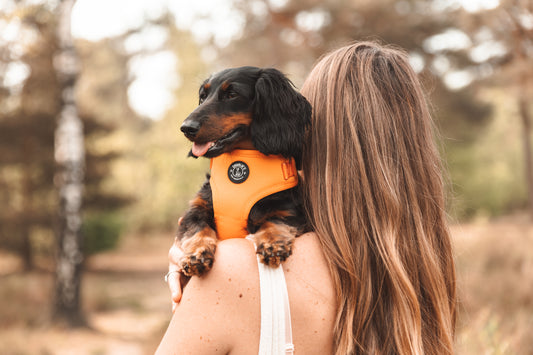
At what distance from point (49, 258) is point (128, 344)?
4787 mm

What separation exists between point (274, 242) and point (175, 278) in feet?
1.20

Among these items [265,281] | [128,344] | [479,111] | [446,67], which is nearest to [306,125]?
[265,281]

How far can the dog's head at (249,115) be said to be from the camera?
1892 millimetres

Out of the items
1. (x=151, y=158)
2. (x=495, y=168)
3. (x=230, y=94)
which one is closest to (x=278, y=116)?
(x=230, y=94)

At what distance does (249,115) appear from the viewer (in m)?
2.15

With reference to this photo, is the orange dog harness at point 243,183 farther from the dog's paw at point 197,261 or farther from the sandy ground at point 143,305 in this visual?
the sandy ground at point 143,305

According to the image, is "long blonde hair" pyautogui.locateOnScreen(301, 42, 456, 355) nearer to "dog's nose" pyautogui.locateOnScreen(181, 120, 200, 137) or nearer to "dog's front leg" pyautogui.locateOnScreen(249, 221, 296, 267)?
"dog's front leg" pyautogui.locateOnScreen(249, 221, 296, 267)

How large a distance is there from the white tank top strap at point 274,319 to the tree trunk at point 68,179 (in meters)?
7.26

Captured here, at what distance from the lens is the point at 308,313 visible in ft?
4.29

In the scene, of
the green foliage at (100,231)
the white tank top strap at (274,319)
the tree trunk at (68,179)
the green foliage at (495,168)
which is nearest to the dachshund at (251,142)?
the white tank top strap at (274,319)

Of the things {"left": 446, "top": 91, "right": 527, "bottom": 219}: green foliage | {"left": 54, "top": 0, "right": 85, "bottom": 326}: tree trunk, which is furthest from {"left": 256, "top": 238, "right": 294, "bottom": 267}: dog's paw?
{"left": 446, "top": 91, "right": 527, "bottom": 219}: green foliage

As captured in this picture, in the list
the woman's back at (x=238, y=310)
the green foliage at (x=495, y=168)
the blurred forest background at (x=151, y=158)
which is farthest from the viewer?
the green foliage at (x=495, y=168)

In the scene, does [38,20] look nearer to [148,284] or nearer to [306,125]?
[148,284]

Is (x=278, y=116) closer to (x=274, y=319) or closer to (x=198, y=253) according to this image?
(x=198, y=253)
